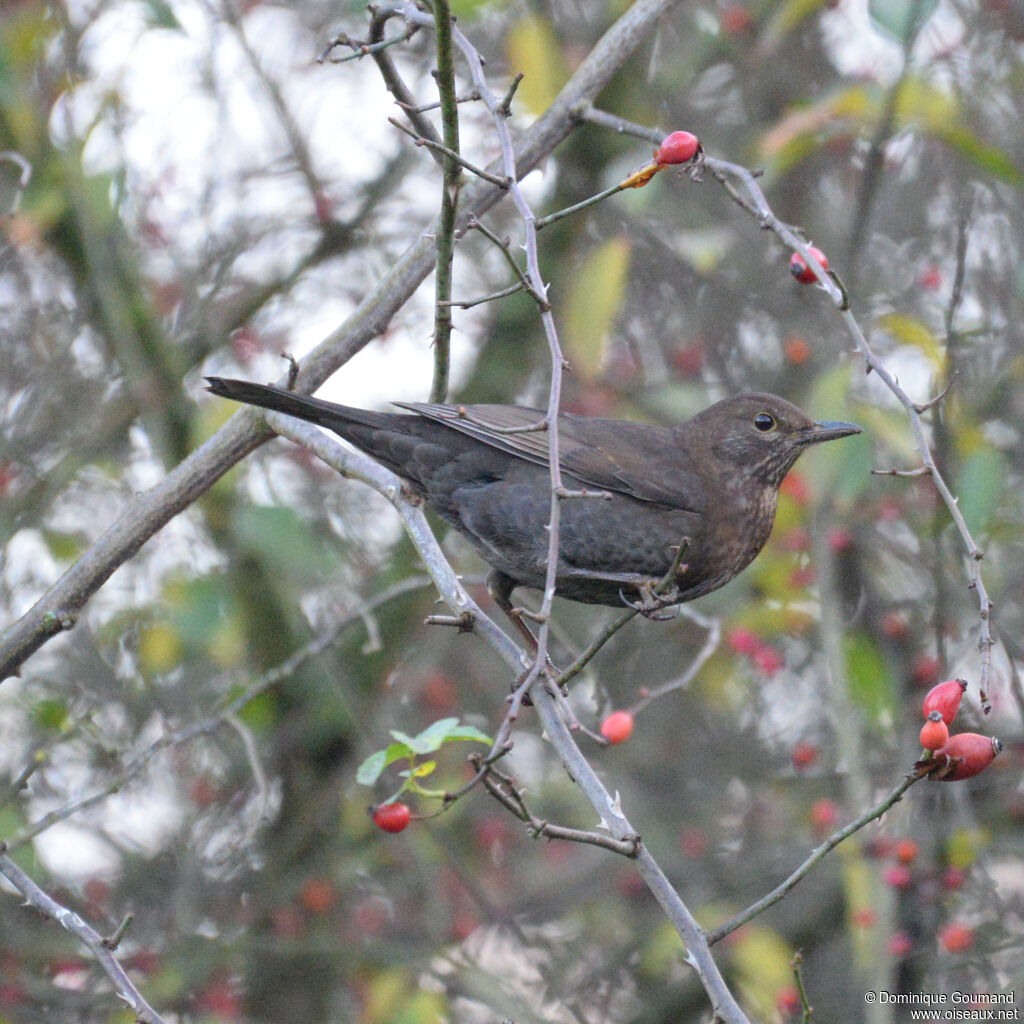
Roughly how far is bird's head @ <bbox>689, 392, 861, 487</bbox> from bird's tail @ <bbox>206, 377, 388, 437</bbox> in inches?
48.0

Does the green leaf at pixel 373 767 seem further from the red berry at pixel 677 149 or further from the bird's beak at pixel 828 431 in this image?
the bird's beak at pixel 828 431

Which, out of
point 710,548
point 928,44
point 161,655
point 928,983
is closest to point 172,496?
point 710,548

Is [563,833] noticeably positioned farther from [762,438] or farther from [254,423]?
[762,438]

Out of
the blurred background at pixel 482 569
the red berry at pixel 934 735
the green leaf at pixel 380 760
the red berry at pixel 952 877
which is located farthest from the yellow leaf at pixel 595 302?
the red berry at pixel 934 735

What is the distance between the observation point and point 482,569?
228 inches

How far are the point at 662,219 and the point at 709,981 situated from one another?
13.9 feet

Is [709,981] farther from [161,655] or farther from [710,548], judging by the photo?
[161,655]

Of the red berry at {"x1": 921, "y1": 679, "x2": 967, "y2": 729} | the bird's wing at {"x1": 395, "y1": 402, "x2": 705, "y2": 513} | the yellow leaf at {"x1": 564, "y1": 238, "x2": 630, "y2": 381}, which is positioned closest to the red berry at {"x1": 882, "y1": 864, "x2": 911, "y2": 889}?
the bird's wing at {"x1": 395, "y1": 402, "x2": 705, "y2": 513}

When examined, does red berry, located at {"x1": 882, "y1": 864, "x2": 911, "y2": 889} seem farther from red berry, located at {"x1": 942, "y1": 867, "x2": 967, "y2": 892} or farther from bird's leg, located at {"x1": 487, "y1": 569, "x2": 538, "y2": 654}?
bird's leg, located at {"x1": 487, "y1": 569, "x2": 538, "y2": 654}

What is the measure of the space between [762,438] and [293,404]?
166 cm

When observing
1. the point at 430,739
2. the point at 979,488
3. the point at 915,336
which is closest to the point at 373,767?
the point at 430,739

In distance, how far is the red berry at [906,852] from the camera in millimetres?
4059

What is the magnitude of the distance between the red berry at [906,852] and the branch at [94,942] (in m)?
2.57

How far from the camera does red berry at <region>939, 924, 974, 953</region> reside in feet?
13.8
